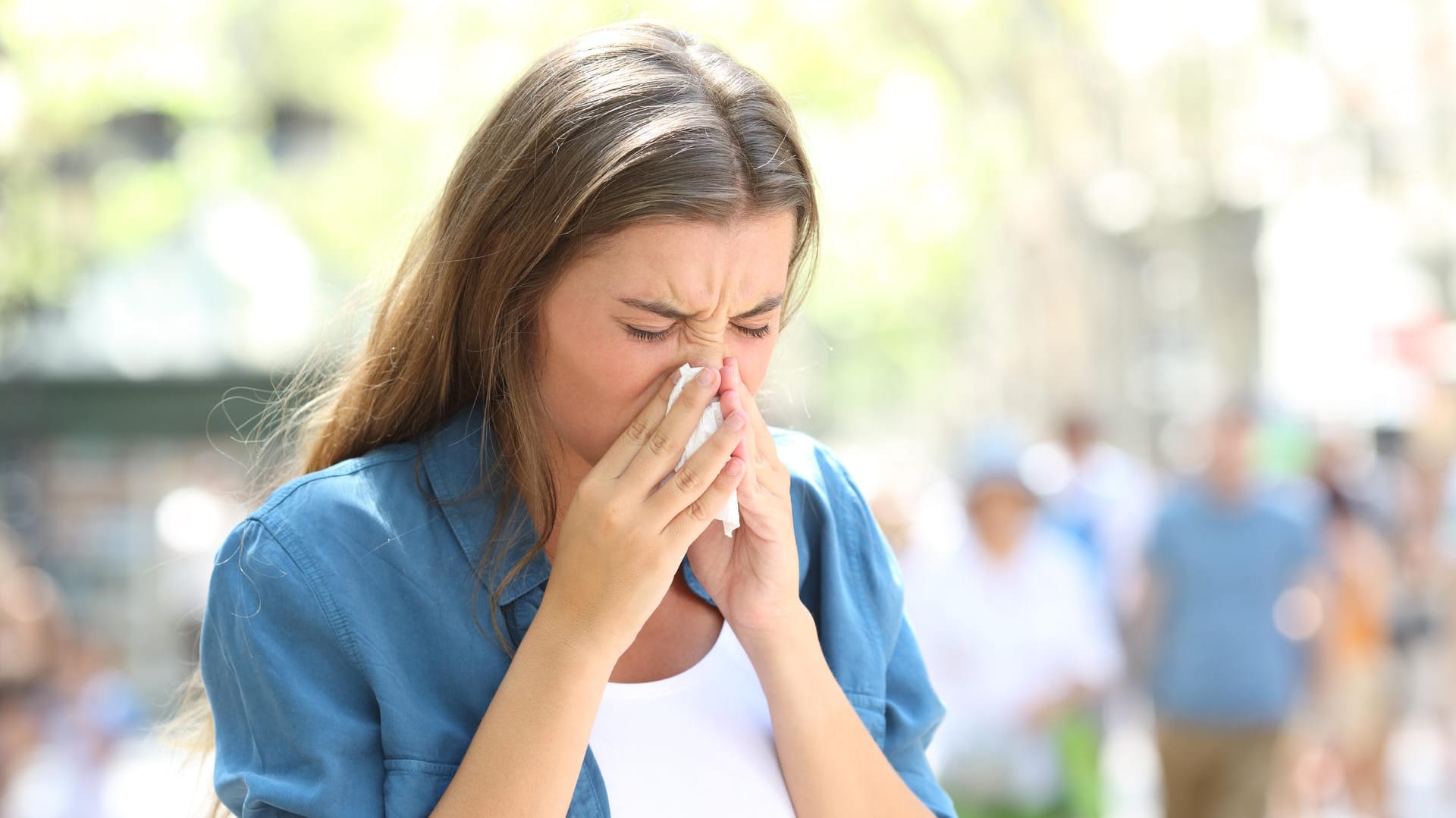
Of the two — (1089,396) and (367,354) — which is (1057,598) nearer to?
(367,354)

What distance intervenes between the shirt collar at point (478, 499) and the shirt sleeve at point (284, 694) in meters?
0.18

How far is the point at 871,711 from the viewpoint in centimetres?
200

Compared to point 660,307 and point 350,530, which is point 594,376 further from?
point 350,530

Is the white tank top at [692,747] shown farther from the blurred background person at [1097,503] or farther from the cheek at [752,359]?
the blurred background person at [1097,503]

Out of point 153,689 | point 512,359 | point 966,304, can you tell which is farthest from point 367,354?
point 966,304

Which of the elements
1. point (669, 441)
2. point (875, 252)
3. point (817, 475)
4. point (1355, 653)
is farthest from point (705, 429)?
point (875, 252)

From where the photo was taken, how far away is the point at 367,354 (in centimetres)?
203

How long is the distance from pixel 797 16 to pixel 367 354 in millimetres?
12037

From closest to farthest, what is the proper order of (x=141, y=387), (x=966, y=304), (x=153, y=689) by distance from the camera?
(x=141, y=387)
(x=153, y=689)
(x=966, y=304)

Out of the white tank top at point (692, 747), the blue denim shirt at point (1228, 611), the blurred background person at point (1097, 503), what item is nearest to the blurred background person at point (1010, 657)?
the blue denim shirt at point (1228, 611)

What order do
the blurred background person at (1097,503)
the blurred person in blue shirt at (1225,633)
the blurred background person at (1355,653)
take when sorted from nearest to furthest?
the blurred person in blue shirt at (1225,633), the blurred background person at (1355,653), the blurred background person at (1097,503)

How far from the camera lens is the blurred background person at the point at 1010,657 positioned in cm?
555

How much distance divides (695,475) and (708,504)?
49 mm

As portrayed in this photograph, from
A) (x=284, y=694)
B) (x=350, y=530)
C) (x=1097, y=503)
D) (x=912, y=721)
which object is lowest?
(x=1097, y=503)
